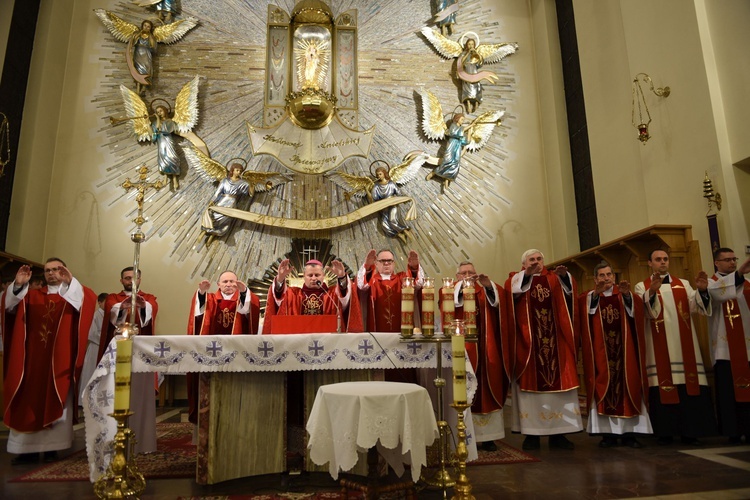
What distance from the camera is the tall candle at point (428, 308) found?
11.5ft

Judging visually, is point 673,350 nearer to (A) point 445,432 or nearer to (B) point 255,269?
(A) point 445,432

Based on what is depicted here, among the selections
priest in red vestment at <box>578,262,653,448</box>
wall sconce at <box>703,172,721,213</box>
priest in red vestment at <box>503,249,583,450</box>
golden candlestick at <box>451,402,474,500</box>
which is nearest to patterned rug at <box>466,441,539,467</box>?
priest in red vestment at <box>503,249,583,450</box>

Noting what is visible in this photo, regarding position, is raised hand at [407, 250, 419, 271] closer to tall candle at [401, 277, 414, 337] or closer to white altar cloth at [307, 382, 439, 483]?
tall candle at [401, 277, 414, 337]

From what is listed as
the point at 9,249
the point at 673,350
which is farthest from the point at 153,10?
the point at 673,350

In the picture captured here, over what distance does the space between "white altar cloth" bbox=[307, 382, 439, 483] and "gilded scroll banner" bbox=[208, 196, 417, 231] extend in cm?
554

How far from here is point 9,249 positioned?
7836 millimetres

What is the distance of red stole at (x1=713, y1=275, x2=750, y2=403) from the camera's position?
5.05m

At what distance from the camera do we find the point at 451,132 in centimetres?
915

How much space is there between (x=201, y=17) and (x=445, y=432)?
862cm

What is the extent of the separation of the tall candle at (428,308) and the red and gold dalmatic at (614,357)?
2.76 meters

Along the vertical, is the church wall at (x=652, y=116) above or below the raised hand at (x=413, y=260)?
above

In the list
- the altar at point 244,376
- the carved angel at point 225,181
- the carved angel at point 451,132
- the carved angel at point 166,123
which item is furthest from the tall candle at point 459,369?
the carved angel at point 166,123

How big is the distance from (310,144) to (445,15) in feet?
11.5

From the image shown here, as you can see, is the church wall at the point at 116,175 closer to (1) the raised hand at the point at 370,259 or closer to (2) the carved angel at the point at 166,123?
(2) the carved angel at the point at 166,123
